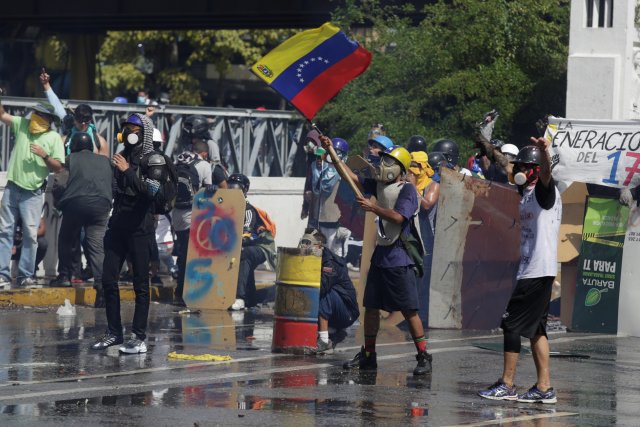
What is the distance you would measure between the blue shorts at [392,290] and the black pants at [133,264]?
1.94m

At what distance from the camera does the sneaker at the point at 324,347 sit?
1150 cm

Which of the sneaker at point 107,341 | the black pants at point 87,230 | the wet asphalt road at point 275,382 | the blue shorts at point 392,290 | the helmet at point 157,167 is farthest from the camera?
the black pants at point 87,230

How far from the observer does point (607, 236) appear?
13.4 metres

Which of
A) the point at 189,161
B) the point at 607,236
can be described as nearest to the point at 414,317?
the point at 607,236

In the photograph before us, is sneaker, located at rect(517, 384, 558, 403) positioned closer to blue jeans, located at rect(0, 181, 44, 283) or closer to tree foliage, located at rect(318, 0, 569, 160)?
blue jeans, located at rect(0, 181, 44, 283)

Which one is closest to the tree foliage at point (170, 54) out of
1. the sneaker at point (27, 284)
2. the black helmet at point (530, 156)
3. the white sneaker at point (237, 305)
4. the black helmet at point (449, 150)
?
the black helmet at point (449, 150)

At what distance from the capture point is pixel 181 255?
15438 millimetres

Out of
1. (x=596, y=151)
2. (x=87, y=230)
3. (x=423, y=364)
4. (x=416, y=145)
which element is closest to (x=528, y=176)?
(x=423, y=364)

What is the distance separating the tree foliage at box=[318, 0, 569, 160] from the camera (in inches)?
813

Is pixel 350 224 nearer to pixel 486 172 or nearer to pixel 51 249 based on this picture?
pixel 486 172

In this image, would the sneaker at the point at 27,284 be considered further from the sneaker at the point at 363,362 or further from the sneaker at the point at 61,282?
the sneaker at the point at 363,362

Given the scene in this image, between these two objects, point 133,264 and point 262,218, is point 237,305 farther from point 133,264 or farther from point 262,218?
point 133,264

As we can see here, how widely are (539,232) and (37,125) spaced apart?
718 centimetres

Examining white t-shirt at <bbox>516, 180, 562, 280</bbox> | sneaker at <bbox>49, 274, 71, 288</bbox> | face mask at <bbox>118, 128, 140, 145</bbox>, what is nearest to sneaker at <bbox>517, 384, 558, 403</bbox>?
white t-shirt at <bbox>516, 180, 562, 280</bbox>
